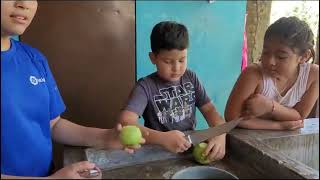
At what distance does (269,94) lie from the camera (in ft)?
A: 3.58

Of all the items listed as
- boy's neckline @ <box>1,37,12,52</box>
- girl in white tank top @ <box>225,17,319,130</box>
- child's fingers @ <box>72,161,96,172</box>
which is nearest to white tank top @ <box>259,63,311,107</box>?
girl in white tank top @ <box>225,17,319,130</box>

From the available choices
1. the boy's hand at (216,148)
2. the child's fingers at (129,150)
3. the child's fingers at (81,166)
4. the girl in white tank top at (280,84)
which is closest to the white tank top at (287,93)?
the girl in white tank top at (280,84)

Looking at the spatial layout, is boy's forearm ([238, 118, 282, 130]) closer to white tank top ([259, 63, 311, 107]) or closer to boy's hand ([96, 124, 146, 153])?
white tank top ([259, 63, 311, 107])

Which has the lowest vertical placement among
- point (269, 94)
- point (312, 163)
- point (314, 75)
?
point (312, 163)

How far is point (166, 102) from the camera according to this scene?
1140mm

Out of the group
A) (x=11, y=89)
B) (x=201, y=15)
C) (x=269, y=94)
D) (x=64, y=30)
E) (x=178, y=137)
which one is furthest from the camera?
(x=201, y=15)

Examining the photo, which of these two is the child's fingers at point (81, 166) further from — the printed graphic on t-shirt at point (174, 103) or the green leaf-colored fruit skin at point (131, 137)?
the printed graphic on t-shirt at point (174, 103)

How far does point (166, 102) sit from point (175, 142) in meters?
0.31

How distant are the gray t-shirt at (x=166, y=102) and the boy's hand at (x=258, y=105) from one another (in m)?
0.22


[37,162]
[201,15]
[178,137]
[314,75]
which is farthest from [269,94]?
[201,15]

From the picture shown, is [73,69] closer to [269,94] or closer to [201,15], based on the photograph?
[201,15]

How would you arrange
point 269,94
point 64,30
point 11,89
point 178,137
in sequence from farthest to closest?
point 64,30
point 269,94
point 178,137
point 11,89

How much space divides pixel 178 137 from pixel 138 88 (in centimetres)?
31

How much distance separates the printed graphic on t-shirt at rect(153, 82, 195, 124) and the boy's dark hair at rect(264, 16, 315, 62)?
353mm
